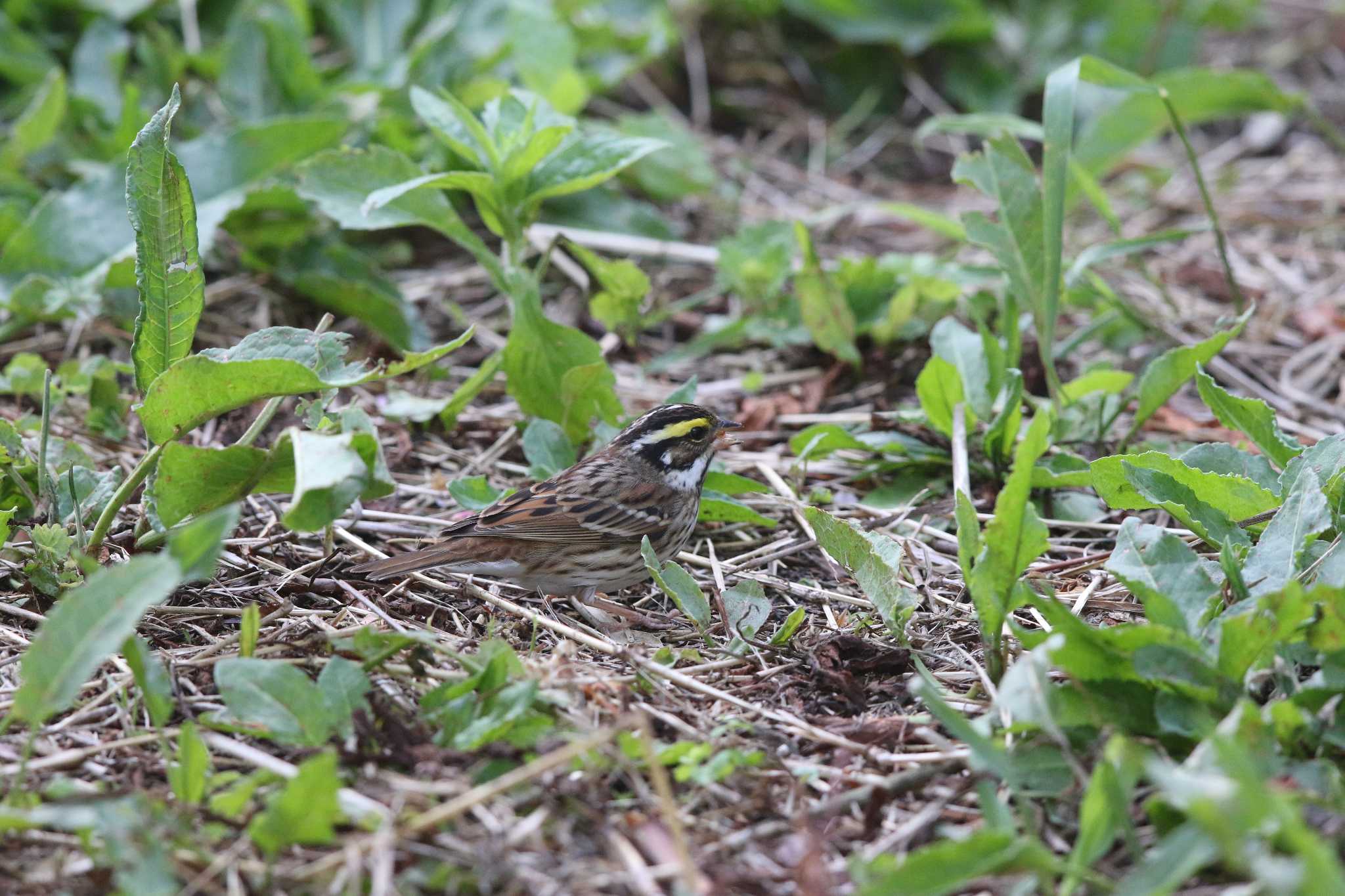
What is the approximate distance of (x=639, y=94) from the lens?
28.2ft

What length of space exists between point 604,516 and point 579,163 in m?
1.46

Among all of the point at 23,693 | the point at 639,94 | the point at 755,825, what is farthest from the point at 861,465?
the point at 639,94

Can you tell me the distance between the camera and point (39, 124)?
20.9 ft

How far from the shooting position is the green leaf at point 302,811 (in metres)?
2.93

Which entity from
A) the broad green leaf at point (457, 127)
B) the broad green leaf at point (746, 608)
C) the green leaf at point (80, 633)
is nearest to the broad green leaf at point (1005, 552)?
the broad green leaf at point (746, 608)

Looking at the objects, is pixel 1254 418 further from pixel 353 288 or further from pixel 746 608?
pixel 353 288

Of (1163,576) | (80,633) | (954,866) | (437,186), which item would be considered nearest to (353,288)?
(437,186)

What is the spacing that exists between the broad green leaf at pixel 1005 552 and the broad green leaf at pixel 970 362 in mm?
1668

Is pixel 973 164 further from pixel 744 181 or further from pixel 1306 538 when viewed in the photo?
pixel 744 181

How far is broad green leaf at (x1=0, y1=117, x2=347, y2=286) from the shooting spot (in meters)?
5.78

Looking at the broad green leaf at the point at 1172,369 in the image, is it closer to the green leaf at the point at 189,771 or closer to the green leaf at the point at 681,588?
the green leaf at the point at 681,588

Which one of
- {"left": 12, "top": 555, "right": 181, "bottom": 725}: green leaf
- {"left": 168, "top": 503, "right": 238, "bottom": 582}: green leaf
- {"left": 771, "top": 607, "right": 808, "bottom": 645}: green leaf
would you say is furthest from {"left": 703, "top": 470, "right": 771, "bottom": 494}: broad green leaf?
{"left": 12, "top": 555, "right": 181, "bottom": 725}: green leaf

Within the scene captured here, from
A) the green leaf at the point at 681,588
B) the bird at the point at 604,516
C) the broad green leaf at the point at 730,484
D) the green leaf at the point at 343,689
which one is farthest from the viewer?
the broad green leaf at the point at 730,484

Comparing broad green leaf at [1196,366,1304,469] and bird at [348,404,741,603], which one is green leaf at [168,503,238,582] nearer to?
bird at [348,404,741,603]
